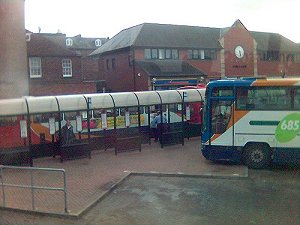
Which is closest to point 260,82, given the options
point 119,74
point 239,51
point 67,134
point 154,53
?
point 67,134

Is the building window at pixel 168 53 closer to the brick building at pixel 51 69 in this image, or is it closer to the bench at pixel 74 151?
the brick building at pixel 51 69

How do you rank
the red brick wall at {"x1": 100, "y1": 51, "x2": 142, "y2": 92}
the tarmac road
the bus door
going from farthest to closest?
the red brick wall at {"x1": 100, "y1": 51, "x2": 142, "y2": 92} < the bus door < the tarmac road

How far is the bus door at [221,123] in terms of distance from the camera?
37.3 feet

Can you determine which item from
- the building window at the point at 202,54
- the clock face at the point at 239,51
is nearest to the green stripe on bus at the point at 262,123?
the building window at the point at 202,54

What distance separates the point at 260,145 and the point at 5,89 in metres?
15.5

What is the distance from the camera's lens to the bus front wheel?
11.2 m

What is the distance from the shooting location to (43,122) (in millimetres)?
14648

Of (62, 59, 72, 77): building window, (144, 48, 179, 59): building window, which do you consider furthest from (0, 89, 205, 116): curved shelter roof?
(144, 48, 179, 59): building window

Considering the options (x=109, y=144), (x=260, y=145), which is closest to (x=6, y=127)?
(x=109, y=144)

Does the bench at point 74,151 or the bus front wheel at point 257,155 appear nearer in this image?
the bus front wheel at point 257,155

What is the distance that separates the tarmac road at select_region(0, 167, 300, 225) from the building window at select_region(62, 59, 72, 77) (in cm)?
2161

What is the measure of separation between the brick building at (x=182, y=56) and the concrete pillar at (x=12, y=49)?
12.1 meters

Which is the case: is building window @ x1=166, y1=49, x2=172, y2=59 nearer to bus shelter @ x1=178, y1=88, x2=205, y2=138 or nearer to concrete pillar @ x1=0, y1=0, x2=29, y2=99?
concrete pillar @ x1=0, y1=0, x2=29, y2=99

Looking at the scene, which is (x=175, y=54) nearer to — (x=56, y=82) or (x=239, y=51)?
(x=239, y=51)
